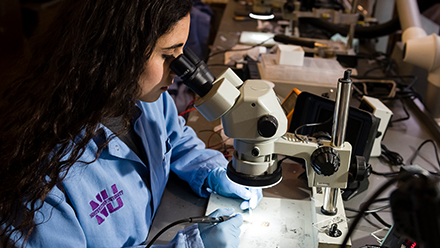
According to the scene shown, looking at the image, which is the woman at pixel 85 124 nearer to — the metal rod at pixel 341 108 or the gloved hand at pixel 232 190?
the gloved hand at pixel 232 190

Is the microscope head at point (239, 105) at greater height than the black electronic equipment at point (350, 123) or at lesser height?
greater

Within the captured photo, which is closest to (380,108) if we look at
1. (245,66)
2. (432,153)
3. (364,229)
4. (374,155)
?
(374,155)

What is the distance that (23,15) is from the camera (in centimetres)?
473

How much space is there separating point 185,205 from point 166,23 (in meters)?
0.60

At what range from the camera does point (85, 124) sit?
961 mm

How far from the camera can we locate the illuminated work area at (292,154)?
852 mm

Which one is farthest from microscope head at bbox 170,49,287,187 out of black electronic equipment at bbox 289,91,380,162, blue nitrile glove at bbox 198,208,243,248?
black electronic equipment at bbox 289,91,380,162

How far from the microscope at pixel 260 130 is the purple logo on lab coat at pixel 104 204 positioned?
34 centimetres

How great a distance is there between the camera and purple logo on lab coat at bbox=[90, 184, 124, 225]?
3.31 feet

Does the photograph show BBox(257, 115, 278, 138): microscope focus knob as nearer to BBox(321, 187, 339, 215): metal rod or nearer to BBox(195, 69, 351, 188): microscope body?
BBox(195, 69, 351, 188): microscope body

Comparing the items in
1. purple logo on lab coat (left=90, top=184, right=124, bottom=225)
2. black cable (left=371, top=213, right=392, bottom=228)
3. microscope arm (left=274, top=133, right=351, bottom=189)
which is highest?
microscope arm (left=274, top=133, right=351, bottom=189)

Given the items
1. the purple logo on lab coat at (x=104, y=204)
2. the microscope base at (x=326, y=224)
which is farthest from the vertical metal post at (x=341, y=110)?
the purple logo on lab coat at (x=104, y=204)

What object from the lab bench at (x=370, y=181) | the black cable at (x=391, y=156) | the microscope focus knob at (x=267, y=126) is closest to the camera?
the microscope focus knob at (x=267, y=126)

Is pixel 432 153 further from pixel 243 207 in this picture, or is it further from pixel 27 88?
pixel 27 88
